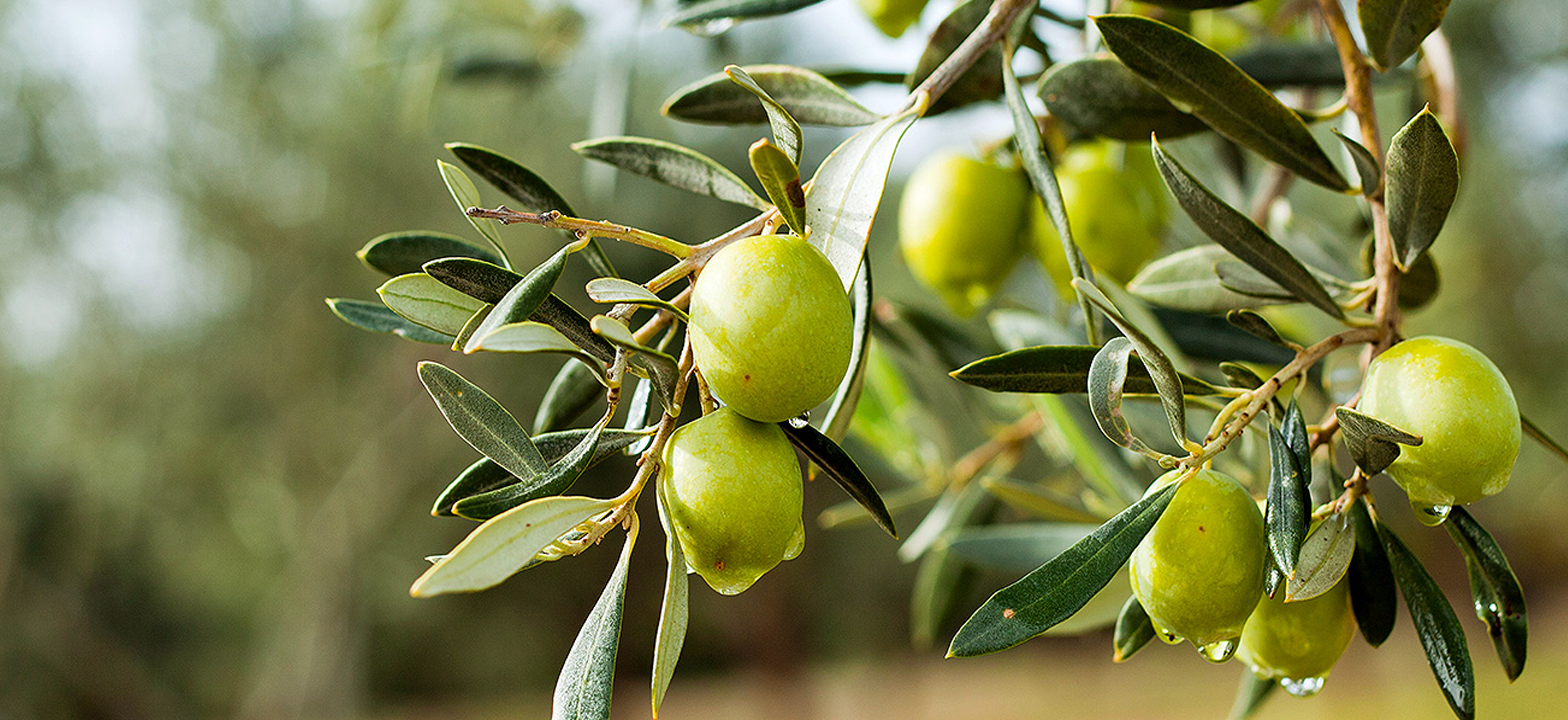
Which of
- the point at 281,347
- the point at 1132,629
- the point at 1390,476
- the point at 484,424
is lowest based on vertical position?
the point at 281,347

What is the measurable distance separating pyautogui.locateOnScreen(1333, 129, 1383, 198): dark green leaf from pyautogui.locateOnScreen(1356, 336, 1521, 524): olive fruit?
11 cm

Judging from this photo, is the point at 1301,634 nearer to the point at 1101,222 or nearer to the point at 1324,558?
the point at 1324,558

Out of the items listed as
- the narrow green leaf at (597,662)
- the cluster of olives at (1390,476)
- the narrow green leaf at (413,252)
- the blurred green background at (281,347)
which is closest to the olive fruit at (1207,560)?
the cluster of olives at (1390,476)

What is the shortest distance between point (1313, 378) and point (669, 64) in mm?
8700

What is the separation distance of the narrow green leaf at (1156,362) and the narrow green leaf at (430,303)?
0.24m

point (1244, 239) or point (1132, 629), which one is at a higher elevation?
point (1244, 239)

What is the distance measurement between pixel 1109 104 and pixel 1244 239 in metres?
0.16

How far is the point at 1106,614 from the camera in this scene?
0.72m

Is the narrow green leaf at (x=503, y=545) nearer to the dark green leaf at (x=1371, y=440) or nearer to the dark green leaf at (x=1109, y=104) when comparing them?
the dark green leaf at (x=1371, y=440)

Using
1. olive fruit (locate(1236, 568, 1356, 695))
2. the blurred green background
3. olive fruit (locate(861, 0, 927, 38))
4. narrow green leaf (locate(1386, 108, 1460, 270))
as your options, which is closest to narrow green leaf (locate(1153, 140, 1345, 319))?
narrow green leaf (locate(1386, 108, 1460, 270))

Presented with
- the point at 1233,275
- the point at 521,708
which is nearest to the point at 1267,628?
the point at 1233,275

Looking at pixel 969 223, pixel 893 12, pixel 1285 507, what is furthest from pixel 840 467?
pixel 893 12

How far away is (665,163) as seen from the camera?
507mm

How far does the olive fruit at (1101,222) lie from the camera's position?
77cm
